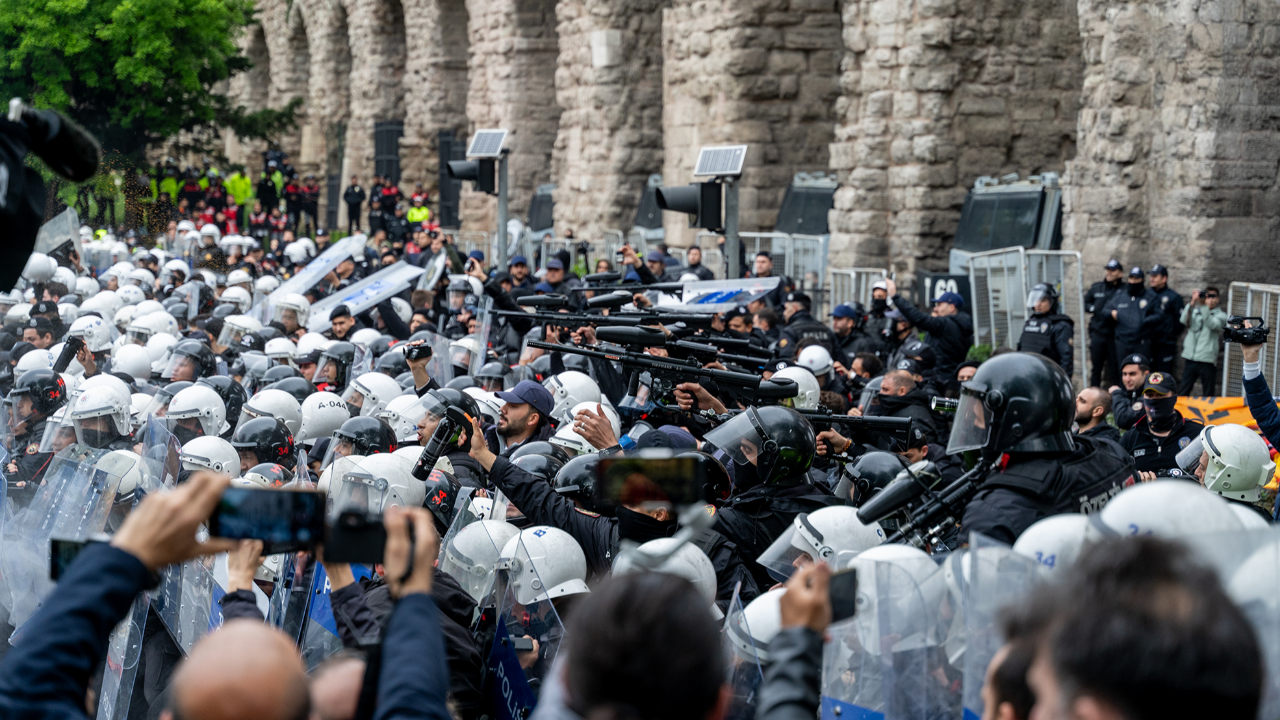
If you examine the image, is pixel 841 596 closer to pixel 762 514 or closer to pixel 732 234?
pixel 762 514

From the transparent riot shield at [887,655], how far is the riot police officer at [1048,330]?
24.6ft

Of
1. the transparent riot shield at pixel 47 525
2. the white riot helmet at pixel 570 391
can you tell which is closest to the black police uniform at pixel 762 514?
the transparent riot shield at pixel 47 525

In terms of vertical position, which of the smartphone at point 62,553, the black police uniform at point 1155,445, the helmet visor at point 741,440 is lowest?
the black police uniform at point 1155,445

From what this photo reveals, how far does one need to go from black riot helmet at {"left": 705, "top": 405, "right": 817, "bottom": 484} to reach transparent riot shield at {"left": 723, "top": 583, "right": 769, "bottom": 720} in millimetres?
1586

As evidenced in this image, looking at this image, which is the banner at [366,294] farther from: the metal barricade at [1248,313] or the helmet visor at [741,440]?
the helmet visor at [741,440]

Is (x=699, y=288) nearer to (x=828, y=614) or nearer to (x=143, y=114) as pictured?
(x=828, y=614)

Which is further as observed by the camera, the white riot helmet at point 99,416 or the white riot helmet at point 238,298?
the white riot helmet at point 238,298

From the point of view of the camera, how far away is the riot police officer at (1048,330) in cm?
1007

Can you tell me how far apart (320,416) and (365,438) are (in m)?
1.46

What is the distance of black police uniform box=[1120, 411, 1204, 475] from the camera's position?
6809 millimetres

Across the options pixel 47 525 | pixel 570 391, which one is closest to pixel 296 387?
pixel 570 391

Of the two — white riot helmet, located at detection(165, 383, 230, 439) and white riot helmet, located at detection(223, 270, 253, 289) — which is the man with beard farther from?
white riot helmet, located at detection(223, 270, 253, 289)

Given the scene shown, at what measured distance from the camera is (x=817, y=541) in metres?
3.80

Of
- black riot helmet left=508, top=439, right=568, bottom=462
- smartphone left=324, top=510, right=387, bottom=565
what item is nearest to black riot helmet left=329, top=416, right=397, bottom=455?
black riot helmet left=508, top=439, right=568, bottom=462
